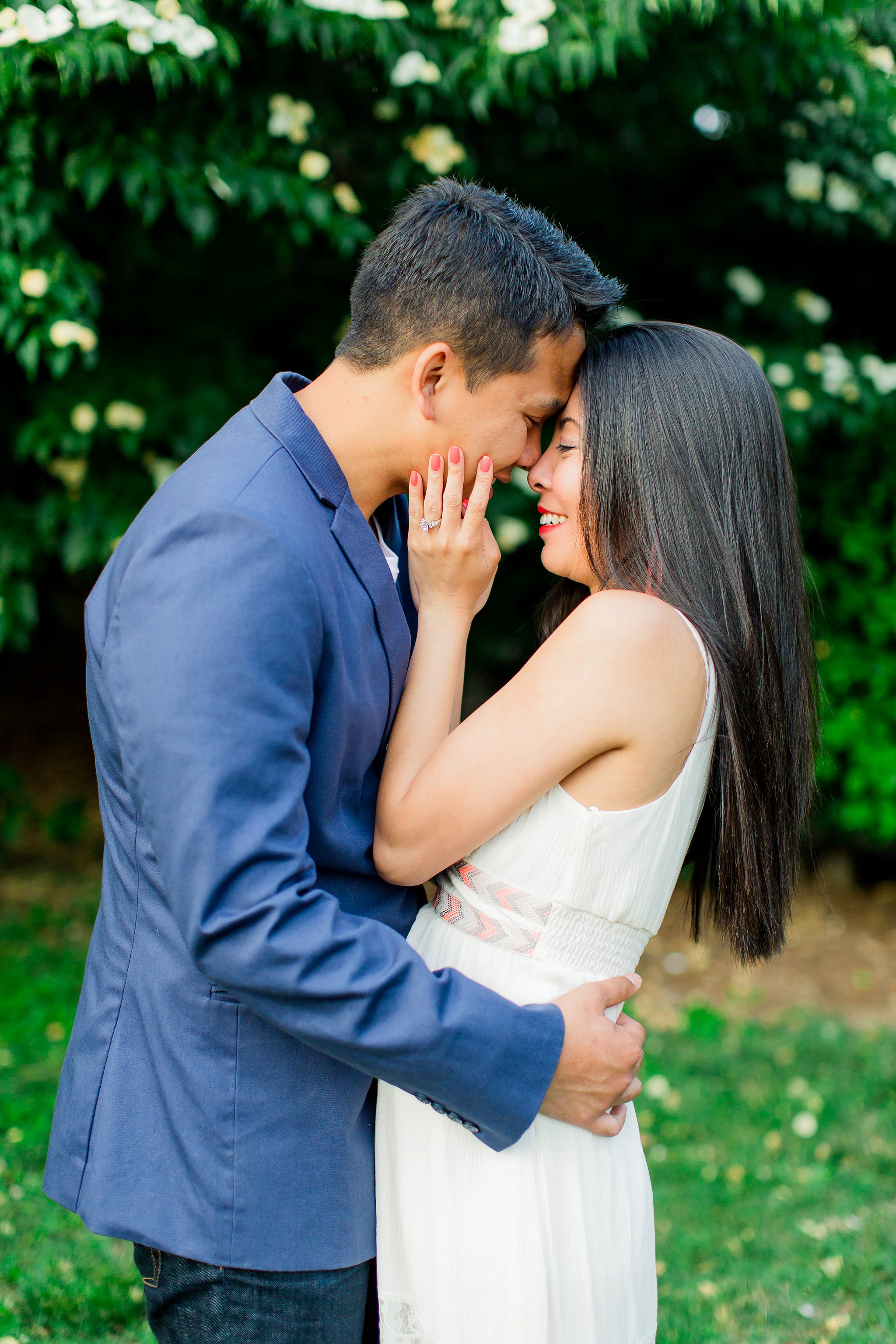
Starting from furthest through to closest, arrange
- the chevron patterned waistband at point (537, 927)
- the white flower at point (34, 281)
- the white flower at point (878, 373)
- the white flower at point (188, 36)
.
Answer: the white flower at point (878, 373) → the white flower at point (34, 281) → the white flower at point (188, 36) → the chevron patterned waistband at point (537, 927)

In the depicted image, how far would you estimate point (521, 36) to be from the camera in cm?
346

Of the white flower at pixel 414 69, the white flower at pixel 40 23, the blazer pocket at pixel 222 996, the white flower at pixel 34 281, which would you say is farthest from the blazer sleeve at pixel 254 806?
the white flower at pixel 414 69

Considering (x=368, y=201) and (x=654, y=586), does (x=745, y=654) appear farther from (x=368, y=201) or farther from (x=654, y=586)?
(x=368, y=201)

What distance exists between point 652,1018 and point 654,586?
375 centimetres

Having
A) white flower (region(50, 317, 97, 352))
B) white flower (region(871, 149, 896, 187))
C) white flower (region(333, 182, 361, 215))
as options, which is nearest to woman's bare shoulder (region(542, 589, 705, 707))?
white flower (region(50, 317, 97, 352))

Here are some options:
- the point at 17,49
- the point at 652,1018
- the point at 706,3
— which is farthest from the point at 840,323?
the point at 17,49

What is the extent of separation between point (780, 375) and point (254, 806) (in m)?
3.75

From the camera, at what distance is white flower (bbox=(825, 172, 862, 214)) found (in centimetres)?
473

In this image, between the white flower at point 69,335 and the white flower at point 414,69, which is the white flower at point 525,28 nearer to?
the white flower at point 414,69

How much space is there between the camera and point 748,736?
2031 mm

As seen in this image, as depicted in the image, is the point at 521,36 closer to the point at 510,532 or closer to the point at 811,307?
the point at 510,532

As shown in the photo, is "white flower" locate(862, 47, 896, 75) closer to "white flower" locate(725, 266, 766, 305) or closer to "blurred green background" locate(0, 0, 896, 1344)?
"blurred green background" locate(0, 0, 896, 1344)

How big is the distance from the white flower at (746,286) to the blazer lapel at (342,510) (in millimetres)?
3466

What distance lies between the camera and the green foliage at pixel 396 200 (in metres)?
3.40
